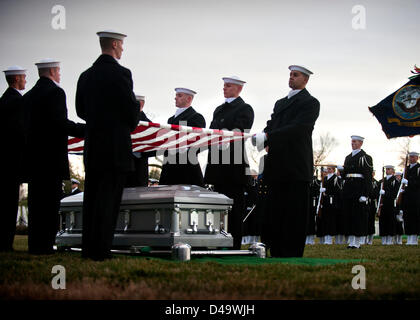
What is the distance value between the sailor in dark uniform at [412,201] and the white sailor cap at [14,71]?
10.6 meters

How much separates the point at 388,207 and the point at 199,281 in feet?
43.8

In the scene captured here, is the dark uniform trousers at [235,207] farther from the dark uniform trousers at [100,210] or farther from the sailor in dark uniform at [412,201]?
the sailor in dark uniform at [412,201]

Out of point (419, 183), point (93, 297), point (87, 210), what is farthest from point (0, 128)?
point (419, 183)

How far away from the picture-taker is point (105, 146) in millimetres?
5531

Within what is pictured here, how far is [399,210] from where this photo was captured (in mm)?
15938

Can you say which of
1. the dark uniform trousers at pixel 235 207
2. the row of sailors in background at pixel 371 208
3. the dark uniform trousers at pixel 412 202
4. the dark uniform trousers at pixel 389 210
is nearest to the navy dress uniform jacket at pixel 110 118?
A: the dark uniform trousers at pixel 235 207

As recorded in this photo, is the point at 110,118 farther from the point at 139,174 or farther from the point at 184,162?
the point at 139,174

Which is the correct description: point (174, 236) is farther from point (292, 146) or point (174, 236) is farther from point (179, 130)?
point (292, 146)

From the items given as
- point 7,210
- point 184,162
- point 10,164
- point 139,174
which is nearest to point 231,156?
point 184,162

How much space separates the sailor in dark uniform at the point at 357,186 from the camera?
38.9 feet

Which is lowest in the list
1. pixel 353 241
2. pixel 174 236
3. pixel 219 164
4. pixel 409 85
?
pixel 353 241

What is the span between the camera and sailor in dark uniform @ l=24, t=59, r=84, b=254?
623 cm
